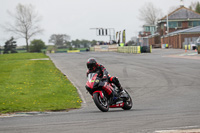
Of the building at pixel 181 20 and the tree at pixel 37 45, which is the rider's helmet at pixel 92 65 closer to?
the building at pixel 181 20

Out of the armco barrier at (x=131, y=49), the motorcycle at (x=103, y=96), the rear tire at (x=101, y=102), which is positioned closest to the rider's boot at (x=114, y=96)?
the motorcycle at (x=103, y=96)

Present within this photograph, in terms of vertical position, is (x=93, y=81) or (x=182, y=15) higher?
(x=182, y=15)

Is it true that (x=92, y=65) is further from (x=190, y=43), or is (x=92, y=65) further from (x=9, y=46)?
(x=9, y=46)

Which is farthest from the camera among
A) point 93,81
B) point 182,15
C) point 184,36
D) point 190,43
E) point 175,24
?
point 175,24

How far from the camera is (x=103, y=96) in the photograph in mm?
9898

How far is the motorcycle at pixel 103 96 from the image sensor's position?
9711 mm

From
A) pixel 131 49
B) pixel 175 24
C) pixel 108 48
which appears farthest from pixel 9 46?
pixel 131 49

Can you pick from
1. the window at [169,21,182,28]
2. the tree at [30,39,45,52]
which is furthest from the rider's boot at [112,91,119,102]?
the tree at [30,39,45,52]

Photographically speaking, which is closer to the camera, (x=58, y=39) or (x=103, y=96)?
(x=103, y=96)

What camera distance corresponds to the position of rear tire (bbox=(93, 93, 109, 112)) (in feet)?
31.6

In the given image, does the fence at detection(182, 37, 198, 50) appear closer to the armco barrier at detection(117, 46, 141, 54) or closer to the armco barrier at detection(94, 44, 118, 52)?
the armco barrier at detection(117, 46, 141, 54)

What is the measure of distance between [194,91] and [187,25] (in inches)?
3126

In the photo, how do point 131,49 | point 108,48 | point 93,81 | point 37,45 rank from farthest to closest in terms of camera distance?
point 37,45 < point 108,48 < point 131,49 < point 93,81

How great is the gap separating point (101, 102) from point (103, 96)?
185mm
